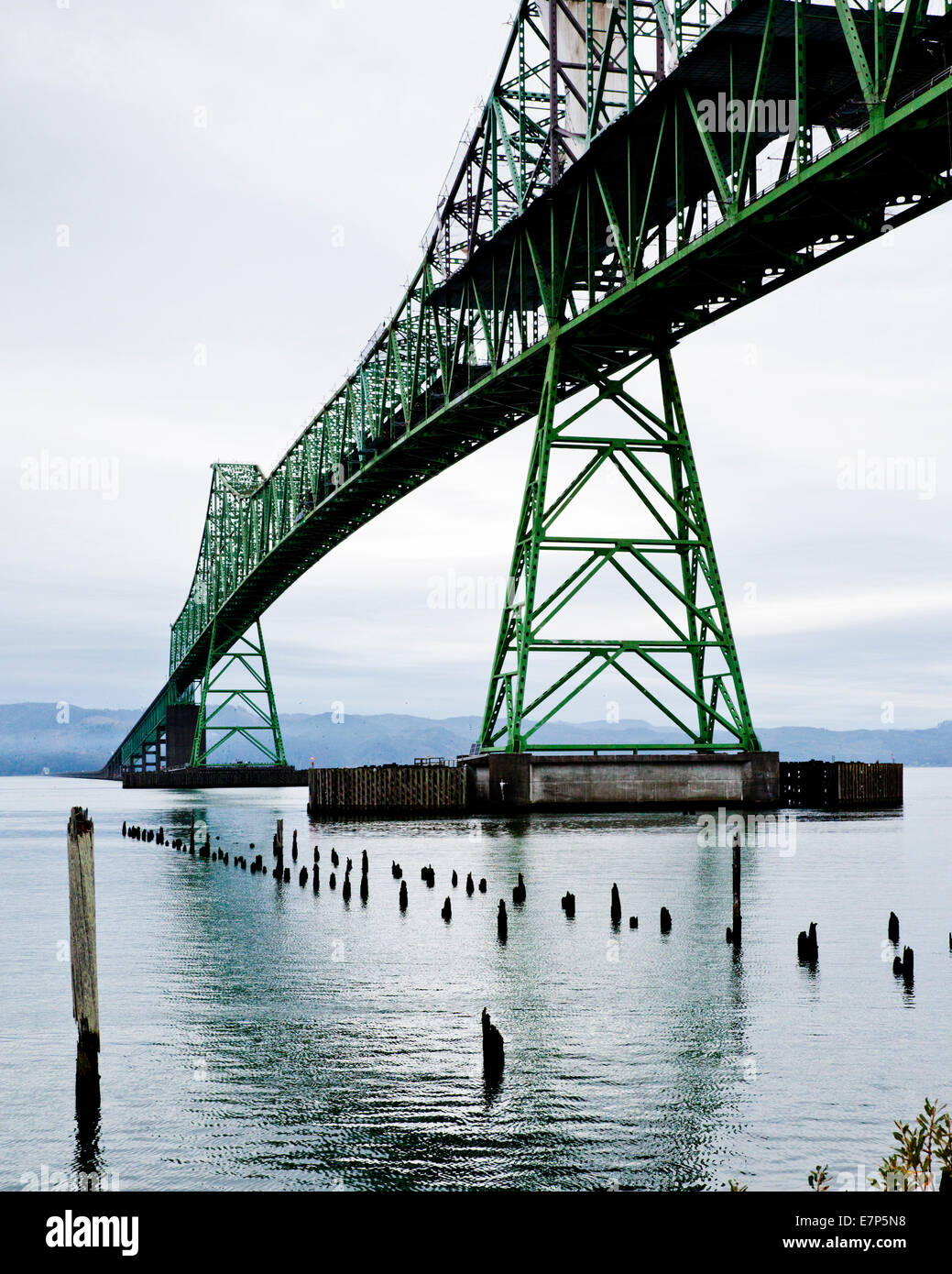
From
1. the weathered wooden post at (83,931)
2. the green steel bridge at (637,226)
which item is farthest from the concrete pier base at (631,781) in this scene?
the weathered wooden post at (83,931)

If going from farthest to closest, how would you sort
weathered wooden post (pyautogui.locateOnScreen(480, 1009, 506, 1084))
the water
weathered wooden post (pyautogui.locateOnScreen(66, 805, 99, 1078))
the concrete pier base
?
the concrete pier base, weathered wooden post (pyautogui.locateOnScreen(66, 805, 99, 1078)), weathered wooden post (pyautogui.locateOnScreen(480, 1009, 506, 1084)), the water

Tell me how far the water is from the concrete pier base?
15.2 m

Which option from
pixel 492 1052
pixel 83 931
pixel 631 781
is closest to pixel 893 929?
pixel 492 1052

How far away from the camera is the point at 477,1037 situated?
1594 centimetres

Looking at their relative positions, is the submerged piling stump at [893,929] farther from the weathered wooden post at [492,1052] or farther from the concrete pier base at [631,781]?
the concrete pier base at [631,781]

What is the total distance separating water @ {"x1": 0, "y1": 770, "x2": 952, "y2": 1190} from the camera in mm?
11508

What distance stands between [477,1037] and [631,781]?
3452 centimetres

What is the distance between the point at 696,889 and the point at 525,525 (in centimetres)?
2258

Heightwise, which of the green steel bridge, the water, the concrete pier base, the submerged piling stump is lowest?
the water

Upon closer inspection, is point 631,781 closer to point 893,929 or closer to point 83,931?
point 893,929

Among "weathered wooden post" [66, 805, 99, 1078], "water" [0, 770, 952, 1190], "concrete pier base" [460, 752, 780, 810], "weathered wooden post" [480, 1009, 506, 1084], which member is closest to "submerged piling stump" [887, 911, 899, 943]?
"water" [0, 770, 952, 1190]

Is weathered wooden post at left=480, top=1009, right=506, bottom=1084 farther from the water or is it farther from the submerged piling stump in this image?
the submerged piling stump
